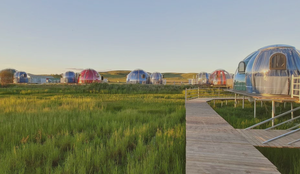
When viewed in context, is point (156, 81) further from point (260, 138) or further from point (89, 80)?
point (260, 138)

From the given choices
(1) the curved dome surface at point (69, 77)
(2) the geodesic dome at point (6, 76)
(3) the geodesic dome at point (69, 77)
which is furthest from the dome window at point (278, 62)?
(2) the geodesic dome at point (6, 76)

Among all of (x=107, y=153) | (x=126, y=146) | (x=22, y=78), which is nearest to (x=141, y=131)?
(x=126, y=146)

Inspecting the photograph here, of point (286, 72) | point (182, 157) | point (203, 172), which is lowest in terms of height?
point (182, 157)

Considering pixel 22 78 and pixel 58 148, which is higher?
pixel 22 78

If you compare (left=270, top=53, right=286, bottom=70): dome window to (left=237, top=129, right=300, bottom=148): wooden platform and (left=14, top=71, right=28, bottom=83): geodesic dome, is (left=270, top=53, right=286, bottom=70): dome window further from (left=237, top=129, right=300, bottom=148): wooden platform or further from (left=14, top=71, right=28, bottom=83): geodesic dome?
(left=14, top=71, right=28, bottom=83): geodesic dome

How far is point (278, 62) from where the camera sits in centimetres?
1005

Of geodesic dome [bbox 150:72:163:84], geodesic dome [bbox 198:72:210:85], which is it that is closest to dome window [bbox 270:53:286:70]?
geodesic dome [bbox 198:72:210:85]

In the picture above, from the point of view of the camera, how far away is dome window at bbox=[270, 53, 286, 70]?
997cm

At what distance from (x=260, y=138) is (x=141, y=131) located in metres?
3.81

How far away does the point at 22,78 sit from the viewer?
5612cm

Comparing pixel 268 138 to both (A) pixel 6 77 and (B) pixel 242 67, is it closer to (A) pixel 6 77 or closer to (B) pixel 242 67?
(B) pixel 242 67

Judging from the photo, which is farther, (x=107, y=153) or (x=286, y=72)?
(x=286, y=72)

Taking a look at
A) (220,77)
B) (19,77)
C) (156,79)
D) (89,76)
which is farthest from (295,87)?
(19,77)

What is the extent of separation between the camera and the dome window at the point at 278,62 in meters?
9.97
